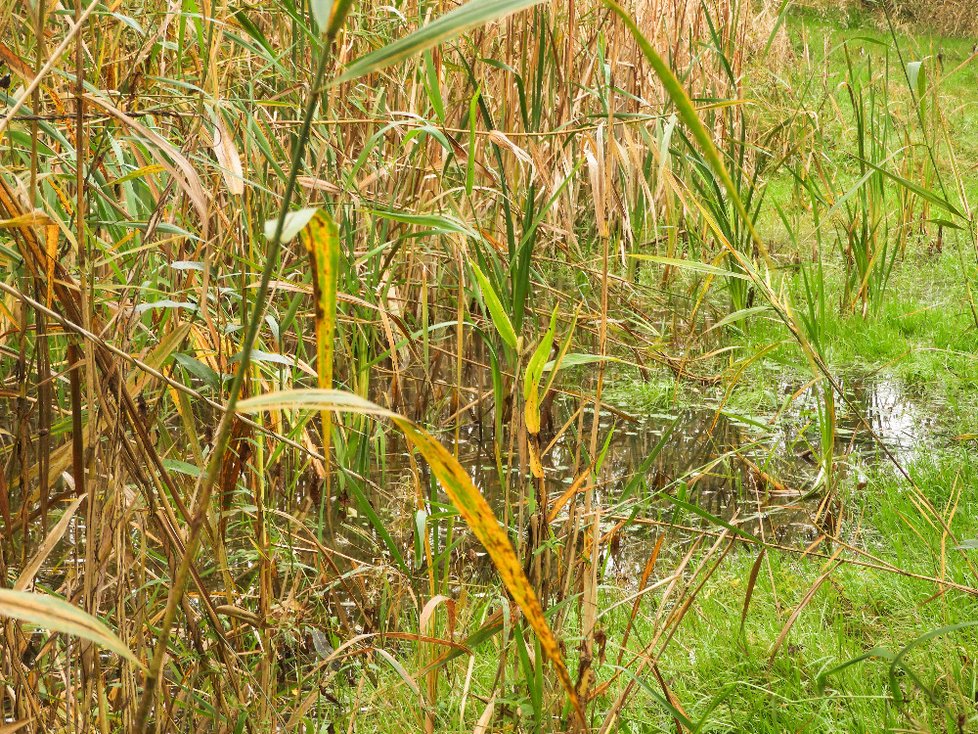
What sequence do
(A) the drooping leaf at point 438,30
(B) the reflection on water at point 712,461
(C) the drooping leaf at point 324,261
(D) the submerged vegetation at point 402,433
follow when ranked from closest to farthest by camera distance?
(A) the drooping leaf at point 438,30 → (C) the drooping leaf at point 324,261 → (D) the submerged vegetation at point 402,433 → (B) the reflection on water at point 712,461

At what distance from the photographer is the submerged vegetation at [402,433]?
0.98 m

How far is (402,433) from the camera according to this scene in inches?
78.1

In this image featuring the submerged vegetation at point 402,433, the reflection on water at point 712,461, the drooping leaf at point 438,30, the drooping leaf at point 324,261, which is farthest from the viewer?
the reflection on water at point 712,461

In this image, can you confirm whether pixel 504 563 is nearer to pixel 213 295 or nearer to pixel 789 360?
pixel 213 295

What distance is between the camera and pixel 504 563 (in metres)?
0.63

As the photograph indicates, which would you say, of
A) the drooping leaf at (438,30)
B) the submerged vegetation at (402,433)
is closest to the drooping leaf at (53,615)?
the submerged vegetation at (402,433)

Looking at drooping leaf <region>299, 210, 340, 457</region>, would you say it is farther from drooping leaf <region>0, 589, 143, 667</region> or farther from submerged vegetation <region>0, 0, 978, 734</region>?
drooping leaf <region>0, 589, 143, 667</region>

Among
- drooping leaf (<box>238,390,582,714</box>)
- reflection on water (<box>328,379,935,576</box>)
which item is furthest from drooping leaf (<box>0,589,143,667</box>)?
reflection on water (<box>328,379,935,576</box>)

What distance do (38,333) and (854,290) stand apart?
8.51 ft

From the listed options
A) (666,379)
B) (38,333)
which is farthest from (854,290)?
(38,333)

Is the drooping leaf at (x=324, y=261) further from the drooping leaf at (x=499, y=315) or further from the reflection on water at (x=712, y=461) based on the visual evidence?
the reflection on water at (x=712, y=461)

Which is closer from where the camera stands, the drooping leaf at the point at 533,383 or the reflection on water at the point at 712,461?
the drooping leaf at the point at 533,383

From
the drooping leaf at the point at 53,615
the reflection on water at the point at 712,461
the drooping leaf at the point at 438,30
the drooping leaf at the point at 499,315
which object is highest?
the drooping leaf at the point at 438,30

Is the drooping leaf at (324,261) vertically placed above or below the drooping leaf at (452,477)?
above
